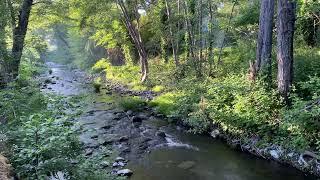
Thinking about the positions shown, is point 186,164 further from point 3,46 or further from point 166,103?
point 166,103

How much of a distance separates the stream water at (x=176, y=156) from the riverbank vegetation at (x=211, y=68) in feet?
2.13

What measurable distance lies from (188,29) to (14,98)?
463 inches

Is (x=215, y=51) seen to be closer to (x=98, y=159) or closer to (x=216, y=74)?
(x=216, y=74)

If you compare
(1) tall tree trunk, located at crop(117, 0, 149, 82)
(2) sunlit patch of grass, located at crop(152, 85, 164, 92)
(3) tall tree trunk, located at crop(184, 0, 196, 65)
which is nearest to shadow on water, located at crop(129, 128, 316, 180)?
(3) tall tree trunk, located at crop(184, 0, 196, 65)

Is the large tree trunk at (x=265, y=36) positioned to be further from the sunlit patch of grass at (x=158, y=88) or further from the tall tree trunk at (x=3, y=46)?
the sunlit patch of grass at (x=158, y=88)

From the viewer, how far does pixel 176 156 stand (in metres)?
10.9

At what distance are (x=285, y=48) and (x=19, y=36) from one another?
8190mm

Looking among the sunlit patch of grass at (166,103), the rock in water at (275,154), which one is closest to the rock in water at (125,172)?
the rock in water at (275,154)

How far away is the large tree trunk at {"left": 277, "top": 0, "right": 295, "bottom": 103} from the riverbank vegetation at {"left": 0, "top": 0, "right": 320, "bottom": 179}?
1.1 inches

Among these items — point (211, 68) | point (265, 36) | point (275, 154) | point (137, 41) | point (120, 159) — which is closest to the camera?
point (275, 154)

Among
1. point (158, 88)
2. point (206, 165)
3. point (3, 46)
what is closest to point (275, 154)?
point (206, 165)

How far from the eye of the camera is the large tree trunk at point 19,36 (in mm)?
11555

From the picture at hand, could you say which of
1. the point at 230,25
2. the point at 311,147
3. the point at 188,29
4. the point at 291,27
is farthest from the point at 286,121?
the point at 188,29

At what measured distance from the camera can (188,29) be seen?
1886 cm
